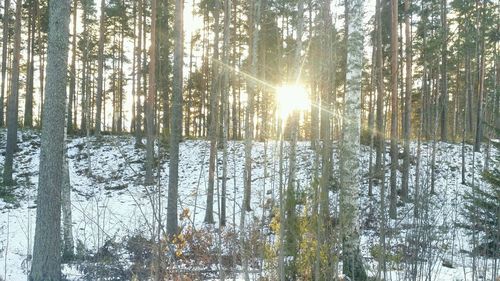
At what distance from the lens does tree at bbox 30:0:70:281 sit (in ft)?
23.0

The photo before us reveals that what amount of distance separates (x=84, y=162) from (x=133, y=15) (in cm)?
891

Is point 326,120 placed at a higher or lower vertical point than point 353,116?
lower

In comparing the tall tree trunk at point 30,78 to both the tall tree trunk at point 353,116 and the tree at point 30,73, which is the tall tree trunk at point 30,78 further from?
the tall tree trunk at point 353,116

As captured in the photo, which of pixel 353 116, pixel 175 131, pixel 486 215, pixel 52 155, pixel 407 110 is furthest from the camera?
pixel 407 110

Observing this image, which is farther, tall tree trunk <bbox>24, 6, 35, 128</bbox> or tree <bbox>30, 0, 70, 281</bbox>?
tall tree trunk <bbox>24, 6, 35, 128</bbox>

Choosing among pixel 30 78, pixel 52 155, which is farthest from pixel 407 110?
pixel 30 78

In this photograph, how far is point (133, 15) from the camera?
76.6ft

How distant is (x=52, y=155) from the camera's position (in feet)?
23.7

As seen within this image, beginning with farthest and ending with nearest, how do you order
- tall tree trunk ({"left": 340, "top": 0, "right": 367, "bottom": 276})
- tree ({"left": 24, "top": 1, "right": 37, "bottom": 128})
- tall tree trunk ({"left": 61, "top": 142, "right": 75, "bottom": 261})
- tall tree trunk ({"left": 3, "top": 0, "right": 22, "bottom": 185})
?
tree ({"left": 24, "top": 1, "right": 37, "bottom": 128}) → tall tree trunk ({"left": 3, "top": 0, "right": 22, "bottom": 185}) → tall tree trunk ({"left": 61, "top": 142, "right": 75, "bottom": 261}) → tall tree trunk ({"left": 340, "top": 0, "right": 367, "bottom": 276})

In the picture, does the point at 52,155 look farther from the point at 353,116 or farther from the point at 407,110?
the point at 407,110

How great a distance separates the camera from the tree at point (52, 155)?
700 cm

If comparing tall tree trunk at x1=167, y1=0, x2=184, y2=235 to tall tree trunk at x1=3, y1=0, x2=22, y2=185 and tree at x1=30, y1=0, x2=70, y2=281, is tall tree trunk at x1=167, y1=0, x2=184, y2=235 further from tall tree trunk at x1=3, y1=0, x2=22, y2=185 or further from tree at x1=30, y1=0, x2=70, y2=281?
tall tree trunk at x1=3, y1=0, x2=22, y2=185

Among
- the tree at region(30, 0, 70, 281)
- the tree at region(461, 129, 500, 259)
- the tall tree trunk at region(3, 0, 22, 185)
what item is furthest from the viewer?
the tall tree trunk at region(3, 0, 22, 185)

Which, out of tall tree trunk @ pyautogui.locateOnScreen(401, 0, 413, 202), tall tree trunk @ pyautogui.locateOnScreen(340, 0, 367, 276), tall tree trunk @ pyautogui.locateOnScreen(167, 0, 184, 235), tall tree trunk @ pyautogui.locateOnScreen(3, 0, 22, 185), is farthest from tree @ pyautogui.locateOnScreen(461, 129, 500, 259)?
tall tree trunk @ pyautogui.locateOnScreen(3, 0, 22, 185)
